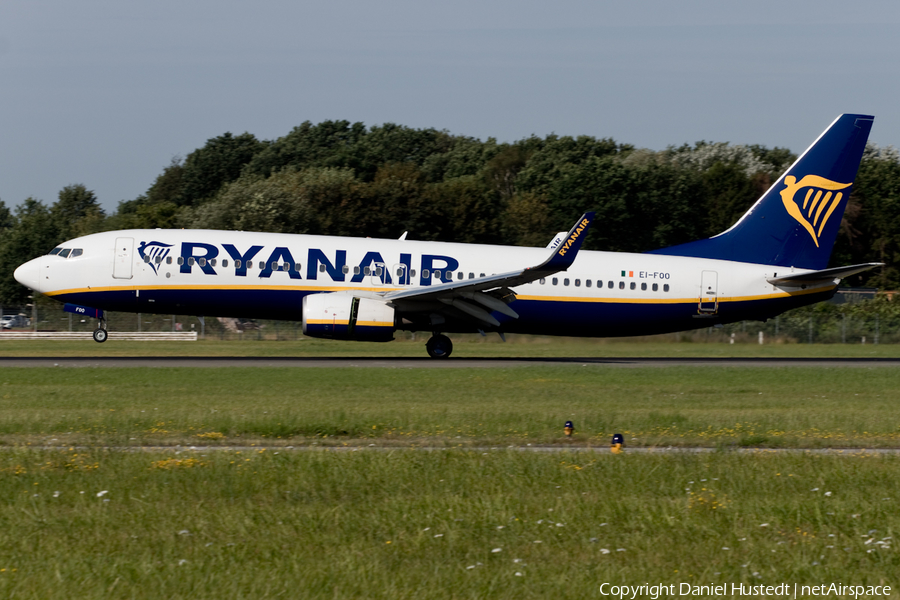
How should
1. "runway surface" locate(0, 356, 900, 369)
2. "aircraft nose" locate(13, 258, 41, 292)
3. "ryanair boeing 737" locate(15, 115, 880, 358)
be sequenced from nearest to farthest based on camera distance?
"runway surface" locate(0, 356, 900, 369) < "ryanair boeing 737" locate(15, 115, 880, 358) < "aircraft nose" locate(13, 258, 41, 292)

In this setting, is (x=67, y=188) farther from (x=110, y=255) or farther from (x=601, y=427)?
(x=601, y=427)

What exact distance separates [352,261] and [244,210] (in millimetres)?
39365

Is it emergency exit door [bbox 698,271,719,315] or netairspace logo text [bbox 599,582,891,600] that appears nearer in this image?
netairspace logo text [bbox 599,582,891,600]

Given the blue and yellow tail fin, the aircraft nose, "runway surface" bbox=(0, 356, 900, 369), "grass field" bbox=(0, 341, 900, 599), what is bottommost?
"runway surface" bbox=(0, 356, 900, 369)

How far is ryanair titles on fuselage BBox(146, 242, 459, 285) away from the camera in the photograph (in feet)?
101

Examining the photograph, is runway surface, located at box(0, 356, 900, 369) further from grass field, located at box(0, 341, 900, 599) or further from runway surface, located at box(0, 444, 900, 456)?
runway surface, located at box(0, 444, 900, 456)

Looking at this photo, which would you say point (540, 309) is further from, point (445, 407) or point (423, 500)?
point (423, 500)

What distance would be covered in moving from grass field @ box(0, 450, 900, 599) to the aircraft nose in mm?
21165

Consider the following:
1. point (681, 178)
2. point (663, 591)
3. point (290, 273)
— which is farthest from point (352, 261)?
point (681, 178)

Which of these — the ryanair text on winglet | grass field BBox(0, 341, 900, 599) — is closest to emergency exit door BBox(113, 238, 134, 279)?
grass field BBox(0, 341, 900, 599)

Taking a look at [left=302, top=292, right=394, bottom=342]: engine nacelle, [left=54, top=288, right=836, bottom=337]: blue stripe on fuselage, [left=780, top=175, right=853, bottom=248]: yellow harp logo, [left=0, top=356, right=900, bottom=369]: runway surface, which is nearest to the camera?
[left=0, top=356, right=900, bottom=369]: runway surface

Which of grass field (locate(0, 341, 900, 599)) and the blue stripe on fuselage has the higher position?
the blue stripe on fuselage

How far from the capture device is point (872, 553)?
8234 mm

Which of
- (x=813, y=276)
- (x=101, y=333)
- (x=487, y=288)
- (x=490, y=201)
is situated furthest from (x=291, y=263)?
(x=490, y=201)
